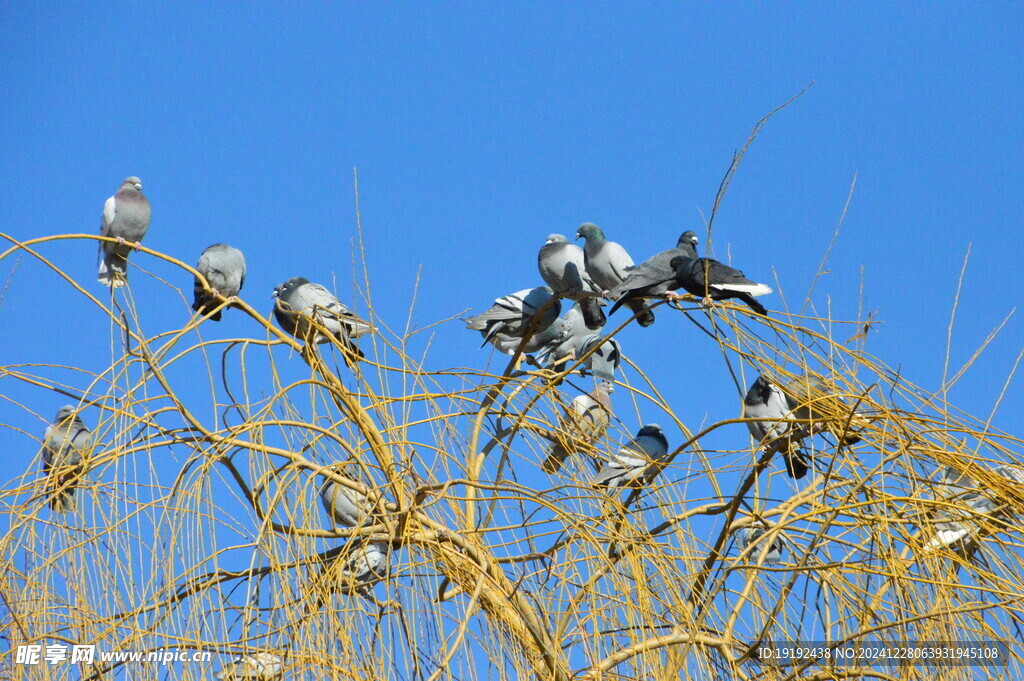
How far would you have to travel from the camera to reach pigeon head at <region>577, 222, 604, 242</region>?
15.1ft

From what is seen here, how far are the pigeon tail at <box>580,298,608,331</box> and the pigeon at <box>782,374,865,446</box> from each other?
62.8 inches

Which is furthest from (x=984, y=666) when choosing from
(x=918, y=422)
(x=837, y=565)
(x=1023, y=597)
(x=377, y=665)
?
(x=377, y=665)

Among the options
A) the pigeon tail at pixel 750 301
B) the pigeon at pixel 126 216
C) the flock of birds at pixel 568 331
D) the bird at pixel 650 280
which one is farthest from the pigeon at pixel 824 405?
the pigeon at pixel 126 216

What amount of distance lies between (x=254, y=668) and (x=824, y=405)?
1.48 metres

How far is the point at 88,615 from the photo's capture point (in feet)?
7.89

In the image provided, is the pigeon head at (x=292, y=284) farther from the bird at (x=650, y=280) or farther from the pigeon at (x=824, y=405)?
the pigeon at (x=824, y=405)

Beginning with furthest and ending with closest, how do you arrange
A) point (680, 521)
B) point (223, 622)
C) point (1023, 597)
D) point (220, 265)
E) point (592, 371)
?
point (220, 265), point (592, 371), point (680, 521), point (223, 622), point (1023, 597)

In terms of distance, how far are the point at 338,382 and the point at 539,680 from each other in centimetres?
89

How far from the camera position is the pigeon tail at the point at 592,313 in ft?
13.7

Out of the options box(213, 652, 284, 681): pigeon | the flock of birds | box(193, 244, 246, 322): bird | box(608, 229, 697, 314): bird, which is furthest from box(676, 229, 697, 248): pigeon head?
box(213, 652, 284, 681): pigeon

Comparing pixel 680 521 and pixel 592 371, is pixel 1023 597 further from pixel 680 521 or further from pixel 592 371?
pixel 592 371

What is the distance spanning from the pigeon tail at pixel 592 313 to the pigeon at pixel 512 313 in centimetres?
12

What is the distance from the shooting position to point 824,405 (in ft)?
8.35

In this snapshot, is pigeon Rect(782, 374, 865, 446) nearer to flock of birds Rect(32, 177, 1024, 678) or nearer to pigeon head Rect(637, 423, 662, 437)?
flock of birds Rect(32, 177, 1024, 678)
